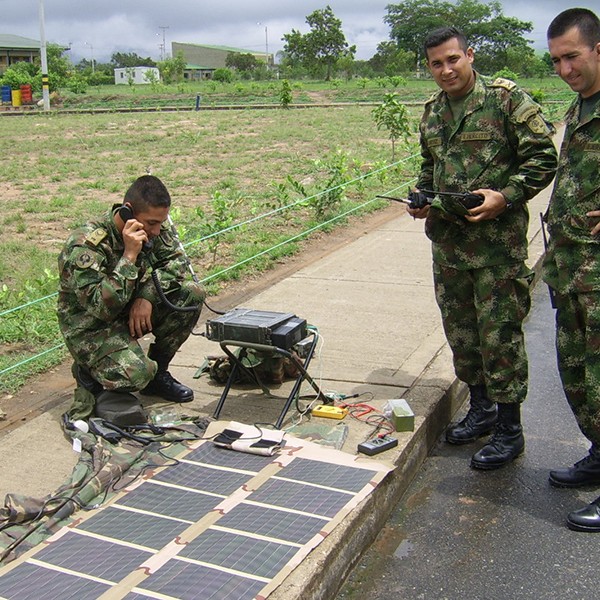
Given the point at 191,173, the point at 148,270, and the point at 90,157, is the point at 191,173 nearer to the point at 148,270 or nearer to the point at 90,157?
the point at 90,157

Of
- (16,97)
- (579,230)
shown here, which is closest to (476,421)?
(579,230)

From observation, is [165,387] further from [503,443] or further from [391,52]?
[391,52]

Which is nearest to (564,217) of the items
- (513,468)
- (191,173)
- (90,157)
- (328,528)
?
(513,468)

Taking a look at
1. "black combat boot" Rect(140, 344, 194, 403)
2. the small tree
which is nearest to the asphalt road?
"black combat boot" Rect(140, 344, 194, 403)

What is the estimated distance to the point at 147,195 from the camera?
13.2 ft

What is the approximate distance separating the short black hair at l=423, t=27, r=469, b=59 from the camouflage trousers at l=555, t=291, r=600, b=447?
120 centimetres

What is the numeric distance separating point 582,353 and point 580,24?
4.45 feet

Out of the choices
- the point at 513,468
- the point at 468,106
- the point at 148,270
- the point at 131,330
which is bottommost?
the point at 513,468

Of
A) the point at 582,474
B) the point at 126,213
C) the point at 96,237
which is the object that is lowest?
the point at 582,474

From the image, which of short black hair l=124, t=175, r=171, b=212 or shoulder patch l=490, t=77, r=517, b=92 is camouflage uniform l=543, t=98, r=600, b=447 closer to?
shoulder patch l=490, t=77, r=517, b=92

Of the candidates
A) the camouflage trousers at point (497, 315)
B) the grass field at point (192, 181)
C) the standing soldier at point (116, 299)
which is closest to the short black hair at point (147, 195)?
the standing soldier at point (116, 299)

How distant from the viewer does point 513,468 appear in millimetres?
3994

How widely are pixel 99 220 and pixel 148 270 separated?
0.39 metres

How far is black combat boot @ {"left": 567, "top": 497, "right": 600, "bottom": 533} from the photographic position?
135 inches
